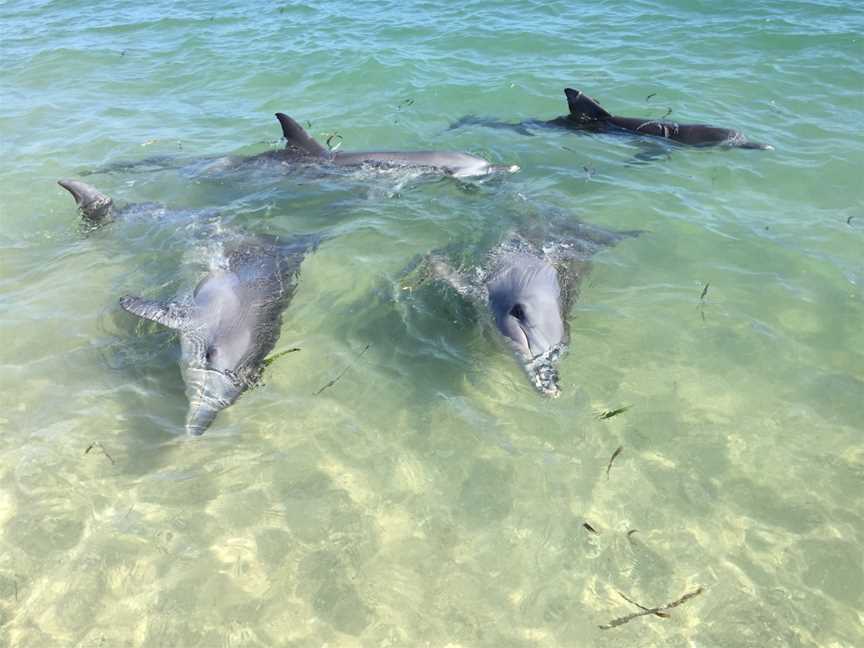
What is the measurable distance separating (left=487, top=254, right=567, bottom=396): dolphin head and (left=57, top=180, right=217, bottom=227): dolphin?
510cm

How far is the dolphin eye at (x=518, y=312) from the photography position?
666cm

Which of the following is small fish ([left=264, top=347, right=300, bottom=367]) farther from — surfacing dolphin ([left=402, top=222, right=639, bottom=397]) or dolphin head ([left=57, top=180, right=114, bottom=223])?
dolphin head ([left=57, top=180, right=114, bottom=223])

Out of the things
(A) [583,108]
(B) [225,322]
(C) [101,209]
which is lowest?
(C) [101,209]

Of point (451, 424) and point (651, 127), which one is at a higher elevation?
point (651, 127)

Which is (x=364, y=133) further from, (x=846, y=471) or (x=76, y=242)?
(x=846, y=471)

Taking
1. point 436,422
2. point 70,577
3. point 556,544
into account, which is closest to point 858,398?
point 556,544

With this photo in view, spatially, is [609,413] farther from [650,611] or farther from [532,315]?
[650,611]

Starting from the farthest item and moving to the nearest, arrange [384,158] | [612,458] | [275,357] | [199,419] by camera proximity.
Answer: [384,158]
[275,357]
[199,419]
[612,458]

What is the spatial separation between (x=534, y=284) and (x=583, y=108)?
6584 millimetres

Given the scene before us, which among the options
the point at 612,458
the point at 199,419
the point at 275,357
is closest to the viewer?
the point at 612,458

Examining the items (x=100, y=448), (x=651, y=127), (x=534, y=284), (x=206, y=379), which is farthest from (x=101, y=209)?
(x=651, y=127)

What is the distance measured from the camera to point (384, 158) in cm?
1071

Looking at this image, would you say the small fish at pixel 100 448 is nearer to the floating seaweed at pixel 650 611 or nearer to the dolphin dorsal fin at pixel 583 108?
the floating seaweed at pixel 650 611

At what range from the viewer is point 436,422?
5.84 meters
